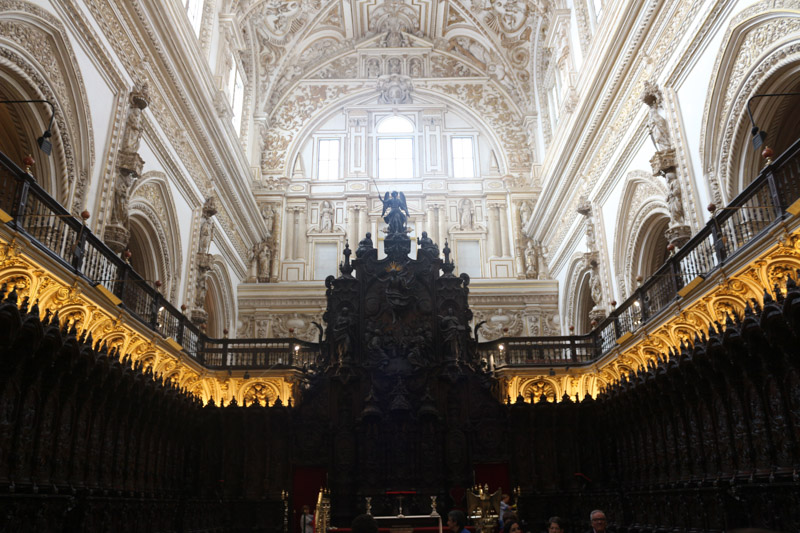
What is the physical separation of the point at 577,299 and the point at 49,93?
16.7m

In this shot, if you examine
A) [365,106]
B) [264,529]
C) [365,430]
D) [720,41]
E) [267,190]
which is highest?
[365,106]

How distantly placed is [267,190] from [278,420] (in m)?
12.0

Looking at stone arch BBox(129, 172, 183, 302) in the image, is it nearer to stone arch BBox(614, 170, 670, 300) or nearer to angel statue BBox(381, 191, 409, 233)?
angel statue BBox(381, 191, 409, 233)

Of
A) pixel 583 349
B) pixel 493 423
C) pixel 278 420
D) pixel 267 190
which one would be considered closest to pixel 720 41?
pixel 583 349

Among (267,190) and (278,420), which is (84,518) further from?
(267,190)

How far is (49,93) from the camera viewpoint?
12117 millimetres

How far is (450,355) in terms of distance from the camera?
18.2 meters

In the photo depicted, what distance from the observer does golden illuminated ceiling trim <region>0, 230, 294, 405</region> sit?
29.7ft

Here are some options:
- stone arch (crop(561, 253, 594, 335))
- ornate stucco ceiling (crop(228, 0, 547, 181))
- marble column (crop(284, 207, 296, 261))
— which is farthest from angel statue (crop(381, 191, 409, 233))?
ornate stucco ceiling (crop(228, 0, 547, 181))

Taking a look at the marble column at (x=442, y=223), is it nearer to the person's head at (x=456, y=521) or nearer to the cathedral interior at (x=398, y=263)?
the cathedral interior at (x=398, y=263)

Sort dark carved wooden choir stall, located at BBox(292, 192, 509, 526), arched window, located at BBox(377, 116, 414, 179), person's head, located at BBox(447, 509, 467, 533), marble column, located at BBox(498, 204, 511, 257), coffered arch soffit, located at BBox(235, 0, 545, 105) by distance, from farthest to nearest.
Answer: arched window, located at BBox(377, 116, 414, 179), coffered arch soffit, located at BBox(235, 0, 545, 105), marble column, located at BBox(498, 204, 511, 257), dark carved wooden choir stall, located at BBox(292, 192, 509, 526), person's head, located at BBox(447, 509, 467, 533)

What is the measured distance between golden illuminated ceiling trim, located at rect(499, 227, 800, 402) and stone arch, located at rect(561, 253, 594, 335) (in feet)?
16.0

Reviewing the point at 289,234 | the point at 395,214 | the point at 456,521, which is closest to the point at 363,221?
the point at 289,234

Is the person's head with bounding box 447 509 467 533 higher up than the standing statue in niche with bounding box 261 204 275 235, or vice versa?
the standing statue in niche with bounding box 261 204 275 235
